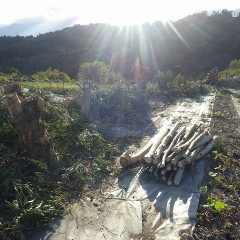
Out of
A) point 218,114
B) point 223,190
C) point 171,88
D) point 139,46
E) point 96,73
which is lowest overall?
point 171,88

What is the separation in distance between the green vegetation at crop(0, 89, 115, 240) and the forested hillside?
108 ft

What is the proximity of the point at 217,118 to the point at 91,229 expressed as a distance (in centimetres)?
820

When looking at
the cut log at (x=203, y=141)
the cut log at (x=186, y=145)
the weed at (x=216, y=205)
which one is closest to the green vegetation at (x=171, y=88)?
the cut log at (x=186, y=145)

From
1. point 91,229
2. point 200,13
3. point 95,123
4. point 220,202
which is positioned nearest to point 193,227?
point 220,202

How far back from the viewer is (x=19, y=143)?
21.9ft

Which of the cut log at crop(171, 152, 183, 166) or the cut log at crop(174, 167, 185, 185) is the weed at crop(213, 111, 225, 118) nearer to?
the cut log at crop(171, 152, 183, 166)

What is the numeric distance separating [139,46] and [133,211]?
48.8 m

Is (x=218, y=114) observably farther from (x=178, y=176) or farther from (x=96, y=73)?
(x=96, y=73)

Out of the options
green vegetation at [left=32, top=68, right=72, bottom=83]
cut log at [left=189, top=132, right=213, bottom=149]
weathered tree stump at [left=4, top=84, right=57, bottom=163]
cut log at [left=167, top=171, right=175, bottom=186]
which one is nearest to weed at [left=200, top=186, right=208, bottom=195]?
cut log at [left=167, top=171, right=175, bottom=186]

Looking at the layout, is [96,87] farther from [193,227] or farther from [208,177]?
[193,227]

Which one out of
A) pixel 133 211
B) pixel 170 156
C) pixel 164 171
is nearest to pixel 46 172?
pixel 133 211

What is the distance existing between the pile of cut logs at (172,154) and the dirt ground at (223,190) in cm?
37

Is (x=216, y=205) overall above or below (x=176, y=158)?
below

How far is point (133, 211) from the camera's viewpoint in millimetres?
5574
